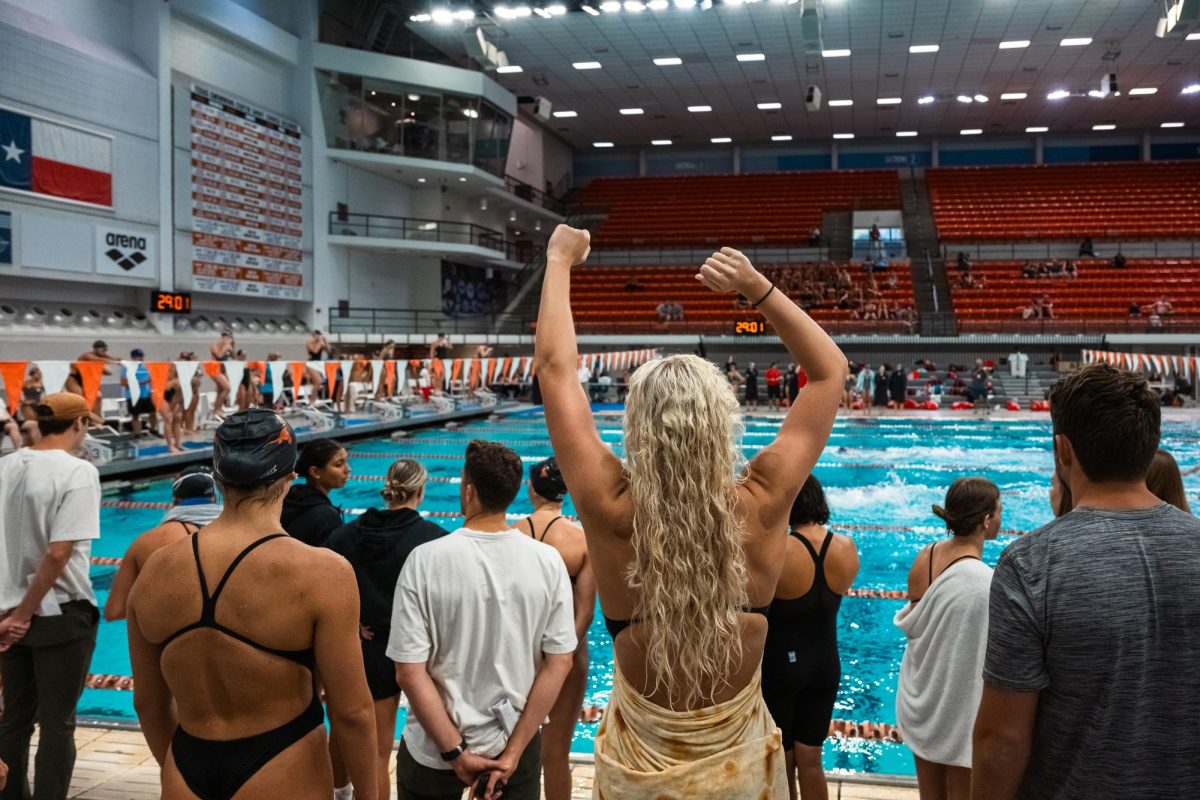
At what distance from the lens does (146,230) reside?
1736 centimetres

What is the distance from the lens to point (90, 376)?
33.8 ft

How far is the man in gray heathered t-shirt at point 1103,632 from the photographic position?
142 cm

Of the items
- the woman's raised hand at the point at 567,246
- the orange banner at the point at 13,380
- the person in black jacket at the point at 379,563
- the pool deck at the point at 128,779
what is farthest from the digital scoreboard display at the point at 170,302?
the woman's raised hand at the point at 567,246

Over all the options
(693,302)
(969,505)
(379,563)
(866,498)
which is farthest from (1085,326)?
(379,563)

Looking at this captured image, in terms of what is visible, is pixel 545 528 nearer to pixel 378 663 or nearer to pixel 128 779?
pixel 378 663

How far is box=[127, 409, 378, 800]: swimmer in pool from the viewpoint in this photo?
1.77 meters

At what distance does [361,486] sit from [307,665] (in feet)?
32.1

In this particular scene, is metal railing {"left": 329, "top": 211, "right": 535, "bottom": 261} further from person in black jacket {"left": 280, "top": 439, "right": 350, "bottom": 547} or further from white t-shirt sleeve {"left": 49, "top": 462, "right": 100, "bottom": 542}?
white t-shirt sleeve {"left": 49, "top": 462, "right": 100, "bottom": 542}

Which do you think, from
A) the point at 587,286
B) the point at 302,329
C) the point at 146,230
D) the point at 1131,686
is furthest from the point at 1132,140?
the point at 1131,686

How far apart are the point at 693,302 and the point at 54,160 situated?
61.9 feet

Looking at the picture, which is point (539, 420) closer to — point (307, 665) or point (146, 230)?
point (146, 230)

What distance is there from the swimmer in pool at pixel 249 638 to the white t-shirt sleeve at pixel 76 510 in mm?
1286

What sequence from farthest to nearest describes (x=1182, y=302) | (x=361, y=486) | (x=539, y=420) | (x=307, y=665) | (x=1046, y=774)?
(x=1182, y=302) → (x=539, y=420) → (x=361, y=486) → (x=307, y=665) → (x=1046, y=774)

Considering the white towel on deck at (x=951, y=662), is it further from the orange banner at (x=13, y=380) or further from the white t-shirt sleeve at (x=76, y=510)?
the orange banner at (x=13, y=380)
